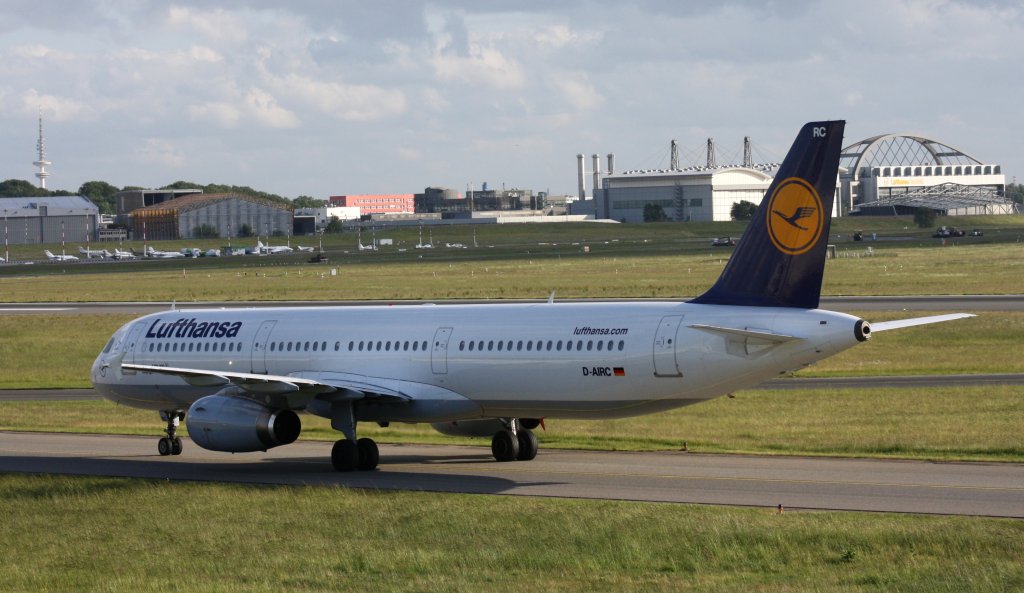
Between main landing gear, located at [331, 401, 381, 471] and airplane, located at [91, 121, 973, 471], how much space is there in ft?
0.12

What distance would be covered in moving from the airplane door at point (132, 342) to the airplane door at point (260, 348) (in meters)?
4.22

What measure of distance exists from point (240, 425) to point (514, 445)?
6631 mm

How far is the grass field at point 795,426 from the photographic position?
110 feet

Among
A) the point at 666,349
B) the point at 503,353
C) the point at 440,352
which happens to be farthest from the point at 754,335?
the point at 440,352

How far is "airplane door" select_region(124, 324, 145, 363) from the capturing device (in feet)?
126

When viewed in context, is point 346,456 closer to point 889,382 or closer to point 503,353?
point 503,353

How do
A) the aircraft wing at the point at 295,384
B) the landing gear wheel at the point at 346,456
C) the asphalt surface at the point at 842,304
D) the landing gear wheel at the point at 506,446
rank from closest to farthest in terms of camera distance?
the aircraft wing at the point at 295,384
the landing gear wheel at the point at 346,456
the landing gear wheel at the point at 506,446
the asphalt surface at the point at 842,304

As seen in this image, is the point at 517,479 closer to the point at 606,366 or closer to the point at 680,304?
the point at 606,366

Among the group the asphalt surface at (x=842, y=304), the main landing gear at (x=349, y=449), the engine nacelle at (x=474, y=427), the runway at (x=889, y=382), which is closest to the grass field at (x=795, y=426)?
the runway at (x=889, y=382)

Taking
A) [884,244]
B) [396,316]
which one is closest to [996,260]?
[884,244]

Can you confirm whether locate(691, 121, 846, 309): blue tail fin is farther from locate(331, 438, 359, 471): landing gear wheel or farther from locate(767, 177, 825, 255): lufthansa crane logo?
locate(331, 438, 359, 471): landing gear wheel

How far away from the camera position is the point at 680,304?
3003 cm

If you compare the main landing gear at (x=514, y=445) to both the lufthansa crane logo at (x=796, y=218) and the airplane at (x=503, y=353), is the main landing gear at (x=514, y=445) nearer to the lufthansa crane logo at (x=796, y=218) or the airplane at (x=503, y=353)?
the airplane at (x=503, y=353)

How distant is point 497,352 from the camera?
31812 mm
